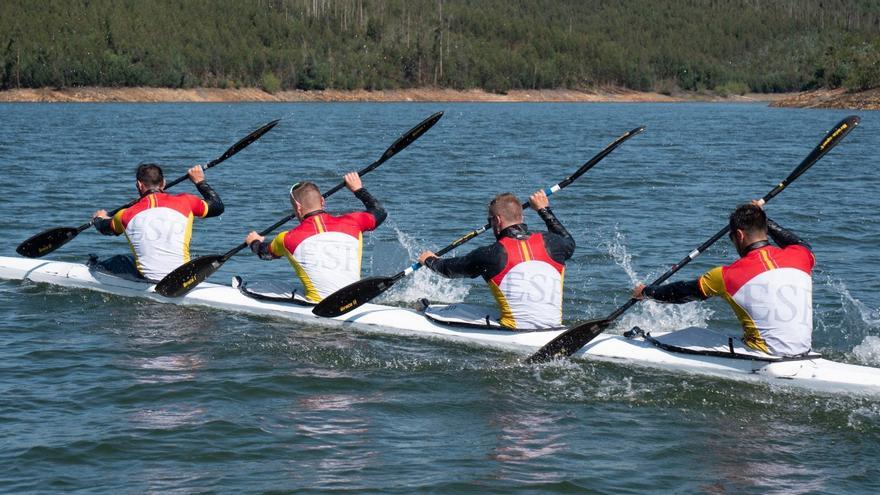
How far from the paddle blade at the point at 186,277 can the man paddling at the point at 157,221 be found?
1.23 ft

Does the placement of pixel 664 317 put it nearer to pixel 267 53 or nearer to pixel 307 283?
pixel 307 283

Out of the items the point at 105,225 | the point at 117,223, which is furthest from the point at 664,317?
the point at 105,225

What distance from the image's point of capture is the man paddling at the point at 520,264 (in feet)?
40.3

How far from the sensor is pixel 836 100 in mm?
107875

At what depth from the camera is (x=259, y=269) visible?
19.3 m

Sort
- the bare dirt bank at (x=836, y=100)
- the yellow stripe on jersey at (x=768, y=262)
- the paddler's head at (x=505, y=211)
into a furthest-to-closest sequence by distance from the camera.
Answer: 1. the bare dirt bank at (x=836, y=100)
2. the paddler's head at (x=505, y=211)
3. the yellow stripe on jersey at (x=768, y=262)

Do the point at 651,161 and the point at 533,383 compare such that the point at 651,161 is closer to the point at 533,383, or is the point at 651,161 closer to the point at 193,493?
the point at 533,383

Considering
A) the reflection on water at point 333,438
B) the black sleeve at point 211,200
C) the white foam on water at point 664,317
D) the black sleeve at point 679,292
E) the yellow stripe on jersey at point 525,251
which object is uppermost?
the black sleeve at point 211,200

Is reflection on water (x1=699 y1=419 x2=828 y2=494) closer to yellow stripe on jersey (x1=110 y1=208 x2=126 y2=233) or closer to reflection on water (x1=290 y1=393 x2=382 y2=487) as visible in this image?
reflection on water (x1=290 y1=393 x2=382 y2=487)

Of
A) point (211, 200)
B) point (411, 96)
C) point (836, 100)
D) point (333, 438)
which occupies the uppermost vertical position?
point (411, 96)

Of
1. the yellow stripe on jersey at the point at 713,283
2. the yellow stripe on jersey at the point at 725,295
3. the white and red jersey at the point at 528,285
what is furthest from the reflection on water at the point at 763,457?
the white and red jersey at the point at 528,285

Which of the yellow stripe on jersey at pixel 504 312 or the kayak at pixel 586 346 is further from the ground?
the yellow stripe on jersey at pixel 504 312

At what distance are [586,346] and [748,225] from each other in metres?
2.50

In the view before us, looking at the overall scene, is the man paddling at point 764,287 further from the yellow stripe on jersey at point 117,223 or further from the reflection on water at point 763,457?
the yellow stripe on jersey at point 117,223
